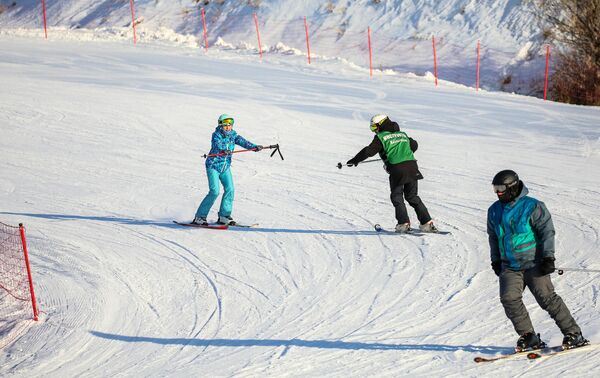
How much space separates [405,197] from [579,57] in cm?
1677

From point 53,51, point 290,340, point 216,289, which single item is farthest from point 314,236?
point 53,51

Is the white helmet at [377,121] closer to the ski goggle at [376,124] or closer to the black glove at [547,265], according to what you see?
the ski goggle at [376,124]

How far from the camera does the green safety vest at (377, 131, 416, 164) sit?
11.5 meters

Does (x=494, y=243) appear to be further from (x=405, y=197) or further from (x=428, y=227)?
(x=428, y=227)

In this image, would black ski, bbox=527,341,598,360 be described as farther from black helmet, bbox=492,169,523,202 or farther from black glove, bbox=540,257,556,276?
black helmet, bbox=492,169,523,202

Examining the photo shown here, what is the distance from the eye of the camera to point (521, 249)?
7.04m

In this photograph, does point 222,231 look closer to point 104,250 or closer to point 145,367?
point 104,250

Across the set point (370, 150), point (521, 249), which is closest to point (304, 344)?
point (521, 249)

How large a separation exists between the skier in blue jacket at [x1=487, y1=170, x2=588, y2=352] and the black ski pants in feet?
14.7

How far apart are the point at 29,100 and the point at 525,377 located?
61.8ft

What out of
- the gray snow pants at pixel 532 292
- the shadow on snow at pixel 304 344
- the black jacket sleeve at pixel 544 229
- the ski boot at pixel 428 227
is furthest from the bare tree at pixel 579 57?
the black jacket sleeve at pixel 544 229

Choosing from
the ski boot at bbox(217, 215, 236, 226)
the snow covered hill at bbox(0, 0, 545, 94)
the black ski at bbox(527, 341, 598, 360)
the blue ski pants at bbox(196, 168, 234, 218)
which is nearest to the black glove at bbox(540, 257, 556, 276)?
the black ski at bbox(527, 341, 598, 360)

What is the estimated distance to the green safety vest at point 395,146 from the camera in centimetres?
1153

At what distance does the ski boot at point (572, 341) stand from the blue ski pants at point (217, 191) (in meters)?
6.57
